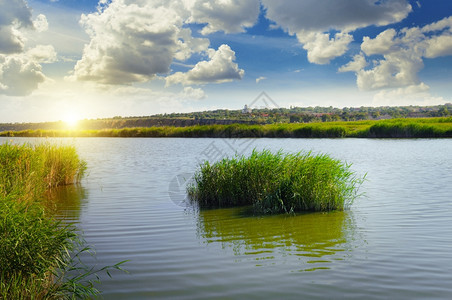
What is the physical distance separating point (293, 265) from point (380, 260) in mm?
1593

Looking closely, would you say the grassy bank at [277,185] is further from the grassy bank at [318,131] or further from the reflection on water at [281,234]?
the grassy bank at [318,131]

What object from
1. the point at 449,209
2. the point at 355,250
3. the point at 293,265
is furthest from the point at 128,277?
the point at 449,209

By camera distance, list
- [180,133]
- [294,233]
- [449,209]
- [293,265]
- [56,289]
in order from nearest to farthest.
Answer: [56,289] < [293,265] < [294,233] < [449,209] < [180,133]

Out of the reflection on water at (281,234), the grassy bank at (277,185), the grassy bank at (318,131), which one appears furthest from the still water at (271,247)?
the grassy bank at (318,131)

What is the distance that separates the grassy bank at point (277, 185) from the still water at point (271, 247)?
0.71 metres

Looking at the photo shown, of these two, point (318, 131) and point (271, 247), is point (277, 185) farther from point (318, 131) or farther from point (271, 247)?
point (318, 131)

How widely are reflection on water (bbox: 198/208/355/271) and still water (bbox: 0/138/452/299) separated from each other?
0.9 inches

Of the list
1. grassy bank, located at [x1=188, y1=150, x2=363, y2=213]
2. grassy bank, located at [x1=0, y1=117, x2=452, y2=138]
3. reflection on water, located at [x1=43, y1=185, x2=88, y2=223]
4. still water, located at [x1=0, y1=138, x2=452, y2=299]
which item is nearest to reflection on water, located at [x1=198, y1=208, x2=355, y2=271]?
still water, located at [x1=0, y1=138, x2=452, y2=299]

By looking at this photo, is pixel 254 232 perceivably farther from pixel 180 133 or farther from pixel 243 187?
pixel 180 133

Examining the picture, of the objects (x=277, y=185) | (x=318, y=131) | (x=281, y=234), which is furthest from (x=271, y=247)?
(x=318, y=131)

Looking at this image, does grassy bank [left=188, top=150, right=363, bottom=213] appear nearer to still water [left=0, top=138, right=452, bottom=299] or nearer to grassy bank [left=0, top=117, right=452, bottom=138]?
still water [left=0, top=138, right=452, bottom=299]

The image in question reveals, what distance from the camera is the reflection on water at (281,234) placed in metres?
7.51

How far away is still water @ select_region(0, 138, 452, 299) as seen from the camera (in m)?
5.80

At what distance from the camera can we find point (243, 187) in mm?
12703
